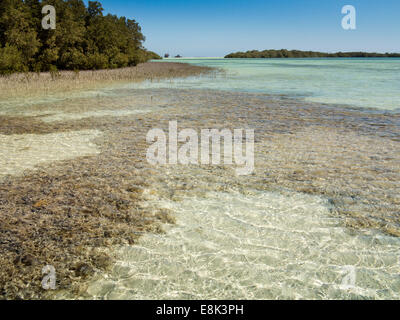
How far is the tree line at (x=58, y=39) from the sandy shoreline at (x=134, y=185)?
74.2 feet

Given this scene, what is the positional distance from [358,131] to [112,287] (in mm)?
8884

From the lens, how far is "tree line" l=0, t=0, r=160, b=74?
2806 centimetres

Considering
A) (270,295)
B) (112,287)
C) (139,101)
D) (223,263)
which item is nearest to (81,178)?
(112,287)

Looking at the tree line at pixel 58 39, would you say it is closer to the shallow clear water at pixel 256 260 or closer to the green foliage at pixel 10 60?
the green foliage at pixel 10 60

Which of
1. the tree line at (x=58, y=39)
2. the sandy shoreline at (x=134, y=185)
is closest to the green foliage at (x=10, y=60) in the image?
the tree line at (x=58, y=39)

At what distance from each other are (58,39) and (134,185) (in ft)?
113

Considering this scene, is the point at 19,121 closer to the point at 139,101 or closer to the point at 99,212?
the point at 139,101

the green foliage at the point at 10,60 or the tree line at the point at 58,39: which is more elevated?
the tree line at the point at 58,39

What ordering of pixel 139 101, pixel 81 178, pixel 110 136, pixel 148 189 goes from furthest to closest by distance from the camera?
1. pixel 139 101
2. pixel 110 136
3. pixel 81 178
4. pixel 148 189

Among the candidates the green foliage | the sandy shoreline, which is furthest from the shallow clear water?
the green foliage

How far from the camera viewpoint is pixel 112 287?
127 inches

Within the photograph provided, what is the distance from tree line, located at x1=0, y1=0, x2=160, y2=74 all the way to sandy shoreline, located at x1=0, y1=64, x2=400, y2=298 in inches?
890

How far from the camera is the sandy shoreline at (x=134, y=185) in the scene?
12.1 ft

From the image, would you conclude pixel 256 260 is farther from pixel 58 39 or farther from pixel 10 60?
pixel 58 39
